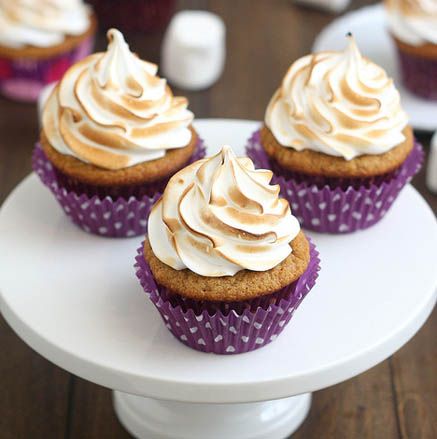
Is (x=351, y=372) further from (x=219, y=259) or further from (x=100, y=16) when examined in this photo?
(x=100, y=16)

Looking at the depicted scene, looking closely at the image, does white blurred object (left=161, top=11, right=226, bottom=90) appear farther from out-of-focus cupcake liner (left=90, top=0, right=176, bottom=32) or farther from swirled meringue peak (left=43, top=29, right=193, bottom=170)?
swirled meringue peak (left=43, top=29, right=193, bottom=170)

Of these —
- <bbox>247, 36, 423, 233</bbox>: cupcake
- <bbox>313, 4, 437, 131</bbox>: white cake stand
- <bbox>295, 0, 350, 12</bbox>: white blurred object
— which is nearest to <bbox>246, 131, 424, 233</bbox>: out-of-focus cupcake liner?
<bbox>247, 36, 423, 233</bbox>: cupcake

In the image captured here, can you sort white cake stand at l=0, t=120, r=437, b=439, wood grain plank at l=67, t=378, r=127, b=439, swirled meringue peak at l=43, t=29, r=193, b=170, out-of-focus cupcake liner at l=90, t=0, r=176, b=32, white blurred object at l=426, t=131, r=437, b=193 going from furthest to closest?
out-of-focus cupcake liner at l=90, t=0, r=176, b=32, white blurred object at l=426, t=131, r=437, b=193, wood grain plank at l=67, t=378, r=127, b=439, swirled meringue peak at l=43, t=29, r=193, b=170, white cake stand at l=0, t=120, r=437, b=439

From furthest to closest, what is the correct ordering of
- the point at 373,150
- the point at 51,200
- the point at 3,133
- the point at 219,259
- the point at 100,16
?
the point at 100,16, the point at 3,133, the point at 51,200, the point at 373,150, the point at 219,259

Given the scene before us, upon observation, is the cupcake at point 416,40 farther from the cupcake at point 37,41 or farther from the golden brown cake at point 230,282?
the golden brown cake at point 230,282

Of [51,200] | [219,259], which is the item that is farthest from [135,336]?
[51,200]

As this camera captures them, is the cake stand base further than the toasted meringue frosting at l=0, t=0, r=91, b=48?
No

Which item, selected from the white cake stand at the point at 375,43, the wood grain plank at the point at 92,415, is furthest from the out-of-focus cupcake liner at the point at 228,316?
the white cake stand at the point at 375,43
